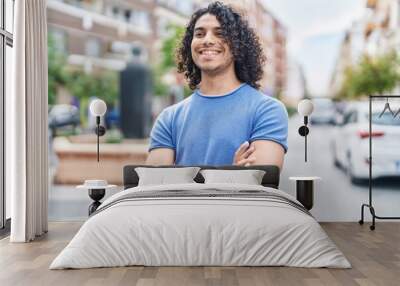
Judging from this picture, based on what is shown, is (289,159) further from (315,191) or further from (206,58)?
(206,58)

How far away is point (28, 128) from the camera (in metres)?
6.38

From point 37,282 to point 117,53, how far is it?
379 centimetres

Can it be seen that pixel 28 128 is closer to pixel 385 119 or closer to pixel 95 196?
pixel 95 196

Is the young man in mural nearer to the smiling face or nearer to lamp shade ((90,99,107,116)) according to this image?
the smiling face

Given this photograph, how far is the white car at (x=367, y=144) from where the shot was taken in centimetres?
762

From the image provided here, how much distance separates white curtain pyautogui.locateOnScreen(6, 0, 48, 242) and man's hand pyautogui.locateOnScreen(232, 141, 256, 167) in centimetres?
201

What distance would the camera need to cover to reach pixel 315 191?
302 inches

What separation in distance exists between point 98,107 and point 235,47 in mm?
1648

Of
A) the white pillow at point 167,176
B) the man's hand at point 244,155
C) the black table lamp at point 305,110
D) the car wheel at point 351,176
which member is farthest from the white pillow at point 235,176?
the car wheel at point 351,176

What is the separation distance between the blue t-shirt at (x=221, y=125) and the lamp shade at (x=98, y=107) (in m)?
0.71

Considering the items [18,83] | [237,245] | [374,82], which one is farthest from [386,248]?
[18,83]

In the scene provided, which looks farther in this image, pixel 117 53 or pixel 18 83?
pixel 117 53

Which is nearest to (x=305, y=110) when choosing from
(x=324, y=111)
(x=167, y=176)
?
(x=324, y=111)

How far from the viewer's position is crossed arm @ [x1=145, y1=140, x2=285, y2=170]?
7207mm
